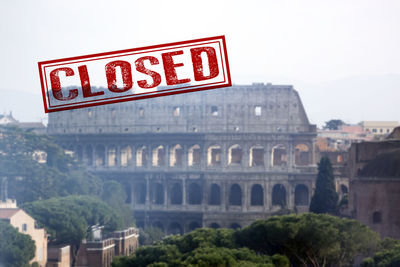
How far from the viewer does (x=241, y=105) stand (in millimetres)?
74250

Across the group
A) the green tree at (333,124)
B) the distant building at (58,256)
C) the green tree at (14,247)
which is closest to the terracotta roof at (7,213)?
the green tree at (14,247)

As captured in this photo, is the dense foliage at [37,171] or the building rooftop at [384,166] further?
the dense foliage at [37,171]

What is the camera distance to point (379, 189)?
155ft

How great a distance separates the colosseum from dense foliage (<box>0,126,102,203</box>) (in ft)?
17.9

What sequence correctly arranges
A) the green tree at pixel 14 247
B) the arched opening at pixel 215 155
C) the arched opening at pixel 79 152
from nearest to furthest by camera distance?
the green tree at pixel 14 247
the arched opening at pixel 215 155
the arched opening at pixel 79 152

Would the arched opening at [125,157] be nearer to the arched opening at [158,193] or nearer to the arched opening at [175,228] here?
the arched opening at [158,193]

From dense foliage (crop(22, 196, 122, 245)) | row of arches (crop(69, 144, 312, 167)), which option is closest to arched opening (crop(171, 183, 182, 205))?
row of arches (crop(69, 144, 312, 167))

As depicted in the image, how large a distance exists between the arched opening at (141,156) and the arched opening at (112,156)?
210cm

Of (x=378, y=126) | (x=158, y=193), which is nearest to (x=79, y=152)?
(x=158, y=193)

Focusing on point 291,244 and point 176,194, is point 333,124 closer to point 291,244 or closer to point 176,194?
point 176,194

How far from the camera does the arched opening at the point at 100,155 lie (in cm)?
7625

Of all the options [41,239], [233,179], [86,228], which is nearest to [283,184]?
[233,179]

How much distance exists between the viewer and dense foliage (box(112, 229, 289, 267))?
32.3m

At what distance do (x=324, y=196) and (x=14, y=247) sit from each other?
78.5 feet
